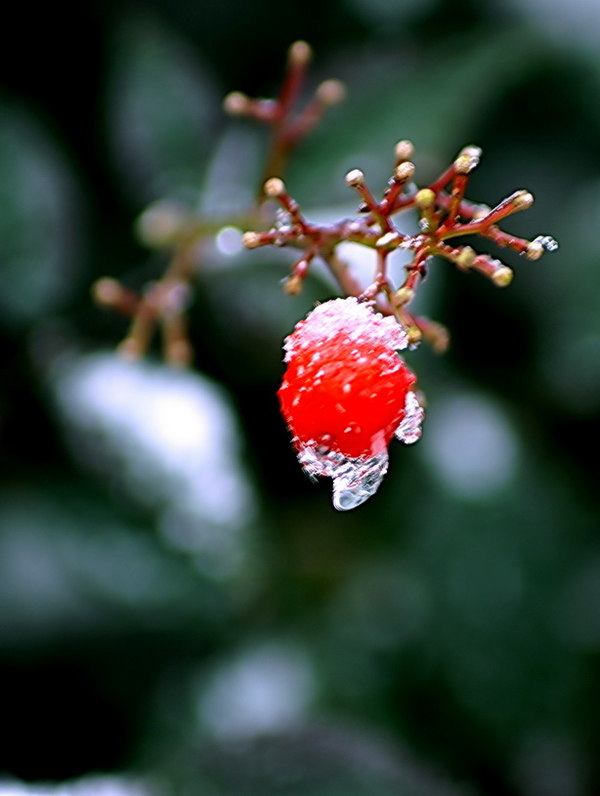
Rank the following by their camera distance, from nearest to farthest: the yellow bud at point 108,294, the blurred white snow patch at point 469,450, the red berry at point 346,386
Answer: the red berry at point 346,386
the yellow bud at point 108,294
the blurred white snow patch at point 469,450

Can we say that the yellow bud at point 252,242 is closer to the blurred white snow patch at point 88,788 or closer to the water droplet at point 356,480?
the water droplet at point 356,480

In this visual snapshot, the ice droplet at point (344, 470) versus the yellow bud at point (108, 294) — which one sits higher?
the yellow bud at point (108, 294)

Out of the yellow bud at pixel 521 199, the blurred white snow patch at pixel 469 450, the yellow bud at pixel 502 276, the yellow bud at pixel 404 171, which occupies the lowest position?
the yellow bud at pixel 502 276

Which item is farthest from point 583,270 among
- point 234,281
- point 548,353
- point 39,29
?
point 39,29

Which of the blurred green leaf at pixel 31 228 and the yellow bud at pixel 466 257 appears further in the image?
the blurred green leaf at pixel 31 228

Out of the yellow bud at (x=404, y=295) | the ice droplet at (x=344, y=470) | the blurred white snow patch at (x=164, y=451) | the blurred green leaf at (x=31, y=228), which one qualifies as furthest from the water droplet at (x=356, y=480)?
the blurred green leaf at (x=31, y=228)

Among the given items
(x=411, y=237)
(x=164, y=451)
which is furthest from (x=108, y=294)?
(x=411, y=237)

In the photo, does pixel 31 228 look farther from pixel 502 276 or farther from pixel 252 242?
pixel 502 276
